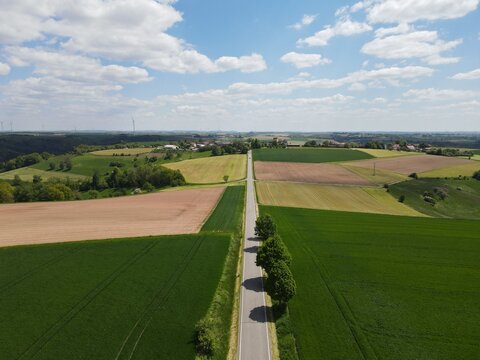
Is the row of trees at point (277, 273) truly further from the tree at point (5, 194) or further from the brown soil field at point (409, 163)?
the brown soil field at point (409, 163)

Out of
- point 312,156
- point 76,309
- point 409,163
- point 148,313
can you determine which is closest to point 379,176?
point 409,163

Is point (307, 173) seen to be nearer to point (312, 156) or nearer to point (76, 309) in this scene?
point (312, 156)

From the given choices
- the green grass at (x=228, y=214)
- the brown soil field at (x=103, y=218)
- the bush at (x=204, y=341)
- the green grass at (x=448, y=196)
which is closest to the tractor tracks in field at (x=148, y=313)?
the bush at (x=204, y=341)

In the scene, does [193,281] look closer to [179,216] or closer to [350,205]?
[179,216]

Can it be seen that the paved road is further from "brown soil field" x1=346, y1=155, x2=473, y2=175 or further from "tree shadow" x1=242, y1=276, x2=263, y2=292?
"brown soil field" x1=346, y1=155, x2=473, y2=175

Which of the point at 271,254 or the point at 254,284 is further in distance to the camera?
the point at 254,284
